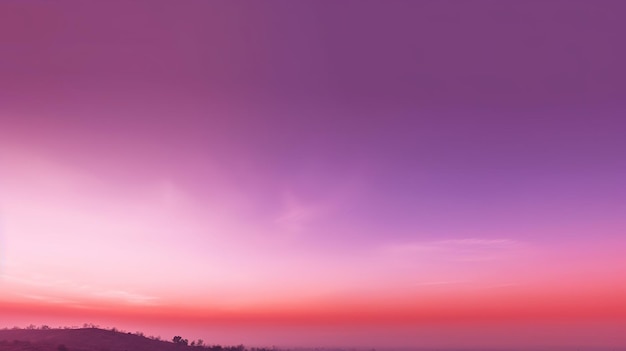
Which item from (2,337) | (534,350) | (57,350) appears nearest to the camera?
(57,350)

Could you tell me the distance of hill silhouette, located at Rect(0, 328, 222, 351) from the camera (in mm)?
48031

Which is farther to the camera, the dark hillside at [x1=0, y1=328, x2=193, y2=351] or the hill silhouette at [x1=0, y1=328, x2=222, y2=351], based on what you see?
the hill silhouette at [x1=0, y1=328, x2=222, y2=351]

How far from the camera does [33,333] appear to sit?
180 ft

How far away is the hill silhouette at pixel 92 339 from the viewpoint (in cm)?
4803

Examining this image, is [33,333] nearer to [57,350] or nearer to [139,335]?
[139,335]

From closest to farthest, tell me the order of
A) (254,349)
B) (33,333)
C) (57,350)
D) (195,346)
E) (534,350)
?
(57,350)
(33,333)
(195,346)
(254,349)
(534,350)

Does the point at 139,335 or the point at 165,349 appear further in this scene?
the point at 139,335

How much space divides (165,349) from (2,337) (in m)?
17.1

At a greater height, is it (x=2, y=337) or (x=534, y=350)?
(x=534, y=350)

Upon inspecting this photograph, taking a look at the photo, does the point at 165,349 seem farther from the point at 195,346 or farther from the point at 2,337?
the point at 2,337

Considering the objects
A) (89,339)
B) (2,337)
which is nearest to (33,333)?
(2,337)

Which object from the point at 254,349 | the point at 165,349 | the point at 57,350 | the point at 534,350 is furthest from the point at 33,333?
the point at 534,350

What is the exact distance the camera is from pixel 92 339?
51.7 m

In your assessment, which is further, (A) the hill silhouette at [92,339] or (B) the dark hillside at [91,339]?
(A) the hill silhouette at [92,339]
